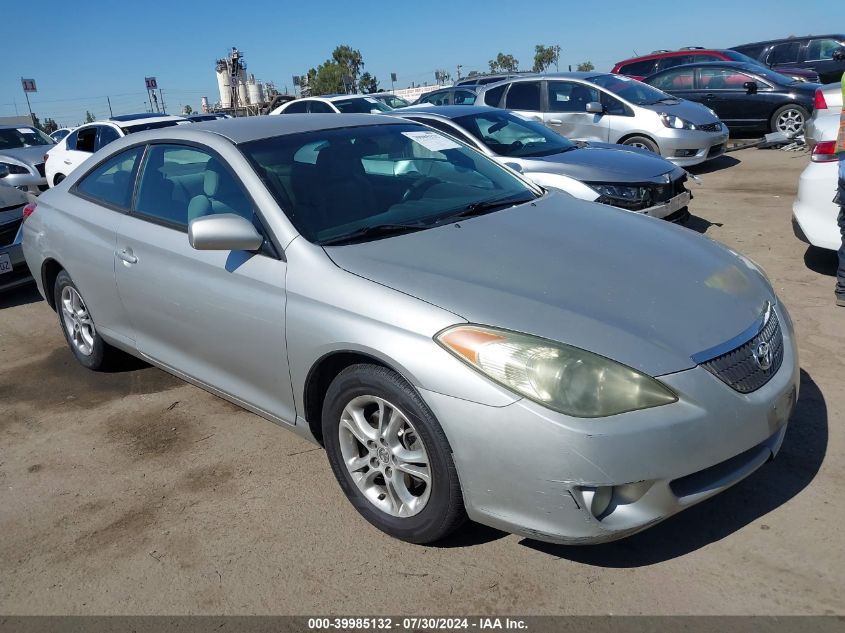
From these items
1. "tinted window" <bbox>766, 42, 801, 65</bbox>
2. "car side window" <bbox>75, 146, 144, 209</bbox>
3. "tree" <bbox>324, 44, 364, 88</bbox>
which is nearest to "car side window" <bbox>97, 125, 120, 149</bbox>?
"car side window" <bbox>75, 146, 144, 209</bbox>

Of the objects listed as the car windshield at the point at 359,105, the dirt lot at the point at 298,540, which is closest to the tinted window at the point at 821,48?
the car windshield at the point at 359,105

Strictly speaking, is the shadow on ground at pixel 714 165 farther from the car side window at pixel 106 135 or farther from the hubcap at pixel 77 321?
the hubcap at pixel 77 321

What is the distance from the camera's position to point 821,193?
5.27 m

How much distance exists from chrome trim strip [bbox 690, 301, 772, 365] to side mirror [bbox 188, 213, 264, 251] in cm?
184

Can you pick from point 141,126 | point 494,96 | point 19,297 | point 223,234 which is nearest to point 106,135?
point 141,126

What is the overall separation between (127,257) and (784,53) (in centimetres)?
1774

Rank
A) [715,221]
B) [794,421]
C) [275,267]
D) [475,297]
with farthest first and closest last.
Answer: [715,221] → [794,421] → [275,267] → [475,297]

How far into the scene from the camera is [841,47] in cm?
1599

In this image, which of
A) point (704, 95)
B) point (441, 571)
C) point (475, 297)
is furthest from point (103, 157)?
point (704, 95)

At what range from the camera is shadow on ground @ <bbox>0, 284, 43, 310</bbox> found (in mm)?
7016

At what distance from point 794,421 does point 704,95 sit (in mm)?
11607

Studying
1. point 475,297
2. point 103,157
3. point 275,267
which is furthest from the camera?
point 103,157

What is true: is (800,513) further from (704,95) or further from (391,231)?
(704,95)

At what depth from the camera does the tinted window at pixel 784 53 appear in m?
17.1
